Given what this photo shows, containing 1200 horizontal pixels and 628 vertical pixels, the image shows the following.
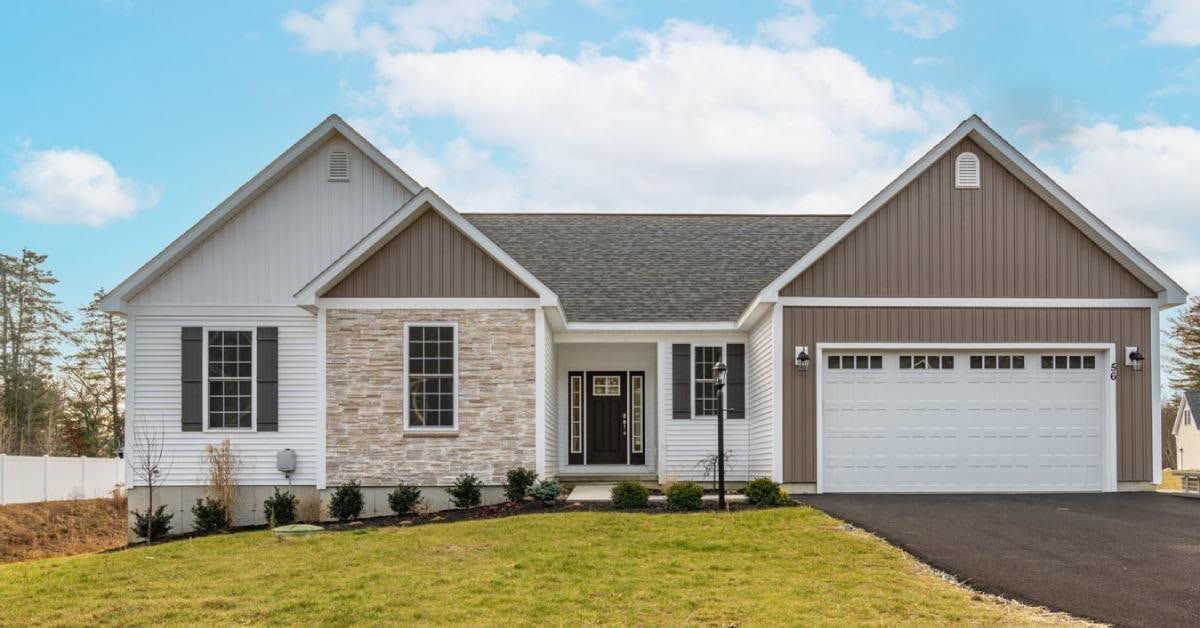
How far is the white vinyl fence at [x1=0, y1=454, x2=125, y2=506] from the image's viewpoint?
83.7 ft

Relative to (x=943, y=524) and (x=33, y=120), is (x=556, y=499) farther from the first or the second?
(x=33, y=120)

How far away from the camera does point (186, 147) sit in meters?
16.8

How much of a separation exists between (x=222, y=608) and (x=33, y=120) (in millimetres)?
14248

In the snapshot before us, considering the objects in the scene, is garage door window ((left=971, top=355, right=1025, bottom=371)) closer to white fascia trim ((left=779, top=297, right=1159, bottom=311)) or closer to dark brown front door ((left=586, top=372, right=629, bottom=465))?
white fascia trim ((left=779, top=297, right=1159, bottom=311))

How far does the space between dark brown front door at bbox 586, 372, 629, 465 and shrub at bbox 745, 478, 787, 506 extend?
233 inches

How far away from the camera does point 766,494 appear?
47.1 feet

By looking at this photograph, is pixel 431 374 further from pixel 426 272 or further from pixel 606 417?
pixel 606 417

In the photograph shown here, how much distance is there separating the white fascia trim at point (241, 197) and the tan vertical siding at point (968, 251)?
736 centimetres

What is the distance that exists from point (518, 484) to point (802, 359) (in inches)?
187

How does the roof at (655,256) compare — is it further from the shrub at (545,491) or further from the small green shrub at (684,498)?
the small green shrub at (684,498)

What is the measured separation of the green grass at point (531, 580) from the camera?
8.47m

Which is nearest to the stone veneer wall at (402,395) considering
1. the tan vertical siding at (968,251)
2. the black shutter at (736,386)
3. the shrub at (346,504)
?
the shrub at (346,504)

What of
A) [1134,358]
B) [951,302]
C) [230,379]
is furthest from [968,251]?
[230,379]

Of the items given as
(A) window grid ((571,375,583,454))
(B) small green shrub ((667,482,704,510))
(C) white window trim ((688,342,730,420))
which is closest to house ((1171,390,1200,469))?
(C) white window trim ((688,342,730,420))
